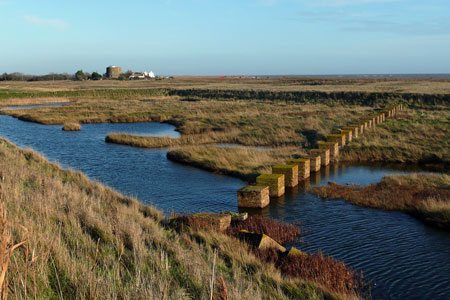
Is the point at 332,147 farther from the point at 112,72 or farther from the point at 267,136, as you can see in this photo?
the point at 112,72

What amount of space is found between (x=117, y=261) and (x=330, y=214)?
8181 millimetres

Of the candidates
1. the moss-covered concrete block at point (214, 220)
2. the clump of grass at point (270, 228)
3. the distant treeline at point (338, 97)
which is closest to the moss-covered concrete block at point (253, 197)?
the clump of grass at point (270, 228)

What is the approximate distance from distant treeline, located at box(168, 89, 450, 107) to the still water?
91.1 feet

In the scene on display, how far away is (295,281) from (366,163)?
13.7 meters

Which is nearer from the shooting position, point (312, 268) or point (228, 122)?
point (312, 268)

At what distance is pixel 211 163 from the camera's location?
18297mm

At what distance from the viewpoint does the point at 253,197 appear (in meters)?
12.1

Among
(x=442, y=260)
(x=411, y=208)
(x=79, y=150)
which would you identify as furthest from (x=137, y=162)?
(x=442, y=260)

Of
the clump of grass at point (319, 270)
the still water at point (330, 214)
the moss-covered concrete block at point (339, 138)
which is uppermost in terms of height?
the moss-covered concrete block at point (339, 138)

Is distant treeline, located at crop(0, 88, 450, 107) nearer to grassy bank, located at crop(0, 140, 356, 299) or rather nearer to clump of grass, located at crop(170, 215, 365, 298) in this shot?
clump of grass, located at crop(170, 215, 365, 298)

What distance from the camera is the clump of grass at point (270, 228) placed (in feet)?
31.5

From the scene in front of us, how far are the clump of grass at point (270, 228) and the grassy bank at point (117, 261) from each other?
1.80 meters

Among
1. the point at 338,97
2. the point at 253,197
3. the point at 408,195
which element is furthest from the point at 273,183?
the point at 338,97

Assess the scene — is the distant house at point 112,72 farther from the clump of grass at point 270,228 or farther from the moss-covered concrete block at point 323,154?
the clump of grass at point 270,228
